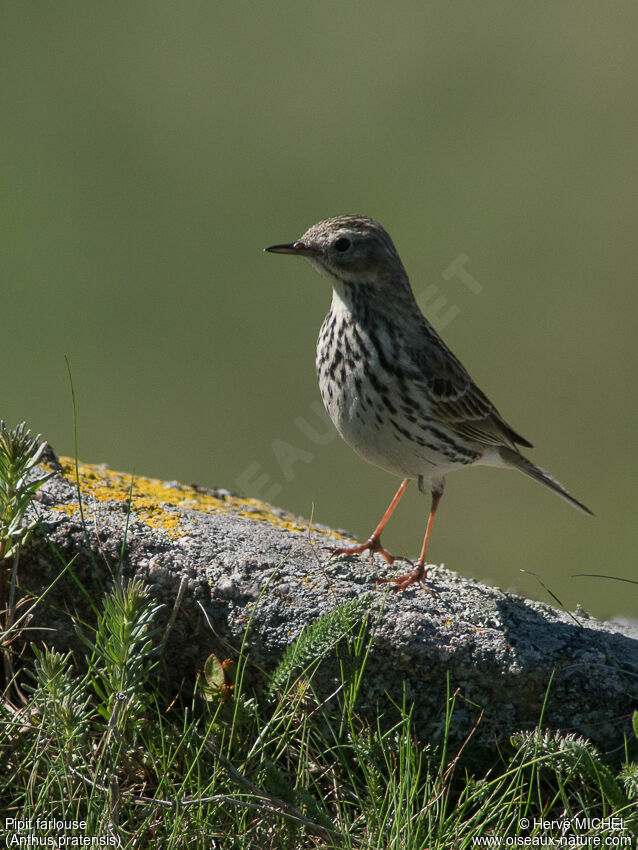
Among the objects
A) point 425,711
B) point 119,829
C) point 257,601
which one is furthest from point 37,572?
point 425,711

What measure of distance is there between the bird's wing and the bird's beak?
2.66ft

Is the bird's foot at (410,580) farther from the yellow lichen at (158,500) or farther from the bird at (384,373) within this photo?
the yellow lichen at (158,500)

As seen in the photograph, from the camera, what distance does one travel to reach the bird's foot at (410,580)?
434cm

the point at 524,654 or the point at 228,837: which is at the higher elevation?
the point at 524,654

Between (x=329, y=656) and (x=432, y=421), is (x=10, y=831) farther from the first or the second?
(x=432, y=421)

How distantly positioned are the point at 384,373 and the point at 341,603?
5.00ft

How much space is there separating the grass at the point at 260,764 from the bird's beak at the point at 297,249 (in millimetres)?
2319

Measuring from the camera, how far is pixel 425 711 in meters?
3.83

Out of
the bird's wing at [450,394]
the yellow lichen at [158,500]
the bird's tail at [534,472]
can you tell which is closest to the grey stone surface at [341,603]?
the yellow lichen at [158,500]

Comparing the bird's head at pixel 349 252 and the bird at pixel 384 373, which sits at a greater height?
the bird's head at pixel 349 252

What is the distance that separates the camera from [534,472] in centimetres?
662

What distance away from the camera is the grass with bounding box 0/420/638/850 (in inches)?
129

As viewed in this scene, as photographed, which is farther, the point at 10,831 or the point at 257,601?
the point at 257,601

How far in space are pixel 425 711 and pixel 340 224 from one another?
289cm
